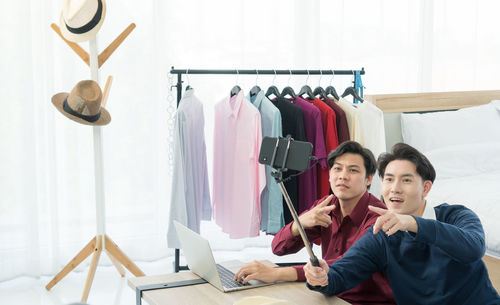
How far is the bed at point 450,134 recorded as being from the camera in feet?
10.6

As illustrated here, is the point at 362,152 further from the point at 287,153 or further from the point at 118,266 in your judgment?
the point at 118,266

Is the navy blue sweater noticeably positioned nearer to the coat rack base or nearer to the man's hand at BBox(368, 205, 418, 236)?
the man's hand at BBox(368, 205, 418, 236)

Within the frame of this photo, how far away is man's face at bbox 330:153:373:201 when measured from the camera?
217 cm

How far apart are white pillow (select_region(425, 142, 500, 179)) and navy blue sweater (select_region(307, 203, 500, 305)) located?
1.66 meters

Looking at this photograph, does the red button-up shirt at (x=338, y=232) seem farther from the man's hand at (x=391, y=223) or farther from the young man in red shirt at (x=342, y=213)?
the man's hand at (x=391, y=223)

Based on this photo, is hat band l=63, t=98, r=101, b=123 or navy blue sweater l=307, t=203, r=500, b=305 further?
hat band l=63, t=98, r=101, b=123

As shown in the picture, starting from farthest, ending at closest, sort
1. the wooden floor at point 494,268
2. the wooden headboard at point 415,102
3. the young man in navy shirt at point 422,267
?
the wooden headboard at point 415,102 → the wooden floor at point 494,268 → the young man in navy shirt at point 422,267

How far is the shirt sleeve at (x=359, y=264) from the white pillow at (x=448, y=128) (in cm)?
187

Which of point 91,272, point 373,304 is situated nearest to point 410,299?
point 373,304

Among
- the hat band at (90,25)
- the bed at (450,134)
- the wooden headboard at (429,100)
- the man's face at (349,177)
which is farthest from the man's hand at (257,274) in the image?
the wooden headboard at (429,100)

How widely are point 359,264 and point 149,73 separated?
2.50 meters

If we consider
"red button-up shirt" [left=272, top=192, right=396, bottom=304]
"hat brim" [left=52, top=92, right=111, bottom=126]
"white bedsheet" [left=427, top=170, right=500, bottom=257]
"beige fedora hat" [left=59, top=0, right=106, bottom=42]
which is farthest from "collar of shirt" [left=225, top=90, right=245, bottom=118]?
"white bedsheet" [left=427, top=170, right=500, bottom=257]

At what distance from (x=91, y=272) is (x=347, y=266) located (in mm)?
1808

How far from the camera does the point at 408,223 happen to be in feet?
5.12
